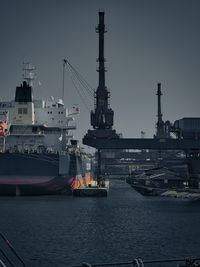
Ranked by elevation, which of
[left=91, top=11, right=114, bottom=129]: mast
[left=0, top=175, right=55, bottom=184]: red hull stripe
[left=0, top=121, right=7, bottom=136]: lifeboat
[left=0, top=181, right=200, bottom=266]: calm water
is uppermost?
[left=91, top=11, right=114, bottom=129]: mast

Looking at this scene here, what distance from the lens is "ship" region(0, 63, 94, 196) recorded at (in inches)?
2147

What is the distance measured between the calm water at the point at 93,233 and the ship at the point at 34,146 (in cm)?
553

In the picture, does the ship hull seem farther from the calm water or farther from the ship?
the calm water

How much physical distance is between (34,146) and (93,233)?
1218 inches

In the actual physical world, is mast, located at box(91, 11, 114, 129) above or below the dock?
above

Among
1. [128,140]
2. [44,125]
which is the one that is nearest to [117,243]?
[44,125]

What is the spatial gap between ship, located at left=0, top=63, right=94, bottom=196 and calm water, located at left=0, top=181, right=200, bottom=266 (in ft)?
18.1

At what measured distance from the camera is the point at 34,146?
60.5 meters

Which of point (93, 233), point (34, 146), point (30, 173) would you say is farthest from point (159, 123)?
point (93, 233)

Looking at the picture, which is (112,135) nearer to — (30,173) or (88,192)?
(88,192)

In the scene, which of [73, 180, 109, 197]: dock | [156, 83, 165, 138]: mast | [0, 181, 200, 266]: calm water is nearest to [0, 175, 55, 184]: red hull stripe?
[0, 181, 200, 266]: calm water

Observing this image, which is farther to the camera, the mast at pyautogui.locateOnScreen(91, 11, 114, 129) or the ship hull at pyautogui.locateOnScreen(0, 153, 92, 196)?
the mast at pyautogui.locateOnScreen(91, 11, 114, 129)

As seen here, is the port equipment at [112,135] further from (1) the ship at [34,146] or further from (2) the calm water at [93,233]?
(2) the calm water at [93,233]

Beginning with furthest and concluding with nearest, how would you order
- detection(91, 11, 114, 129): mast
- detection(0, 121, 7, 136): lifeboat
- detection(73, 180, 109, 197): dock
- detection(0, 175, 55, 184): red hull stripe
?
detection(91, 11, 114, 129): mast < detection(73, 180, 109, 197): dock < detection(0, 121, 7, 136): lifeboat < detection(0, 175, 55, 184): red hull stripe
